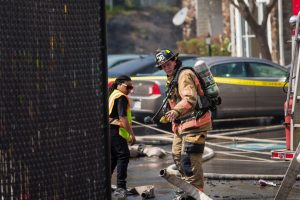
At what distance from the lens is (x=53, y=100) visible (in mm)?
6227

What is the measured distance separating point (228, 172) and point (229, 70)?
7.27 metres

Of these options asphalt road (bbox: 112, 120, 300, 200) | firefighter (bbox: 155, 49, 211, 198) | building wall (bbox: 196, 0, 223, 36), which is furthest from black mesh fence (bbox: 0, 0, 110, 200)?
building wall (bbox: 196, 0, 223, 36)

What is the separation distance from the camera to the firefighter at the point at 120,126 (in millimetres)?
9555

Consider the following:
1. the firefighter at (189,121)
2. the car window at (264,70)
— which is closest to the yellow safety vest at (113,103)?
the firefighter at (189,121)

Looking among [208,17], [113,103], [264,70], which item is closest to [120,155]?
Answer: [113,103]

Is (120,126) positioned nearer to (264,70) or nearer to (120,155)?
(120,155)

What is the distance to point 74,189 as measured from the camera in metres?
6.45

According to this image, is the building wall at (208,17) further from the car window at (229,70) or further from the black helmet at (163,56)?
the black helmet at (163,56)

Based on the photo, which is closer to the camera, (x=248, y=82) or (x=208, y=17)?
(x=248, y=82)

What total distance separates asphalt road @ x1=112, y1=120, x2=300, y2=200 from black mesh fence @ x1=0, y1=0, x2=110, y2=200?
302 centimetres

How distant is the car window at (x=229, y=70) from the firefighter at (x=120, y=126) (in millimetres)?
8615

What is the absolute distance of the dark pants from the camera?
9602mm

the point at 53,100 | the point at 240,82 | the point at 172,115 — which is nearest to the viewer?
the point at 53,100

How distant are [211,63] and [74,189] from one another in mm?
11863
